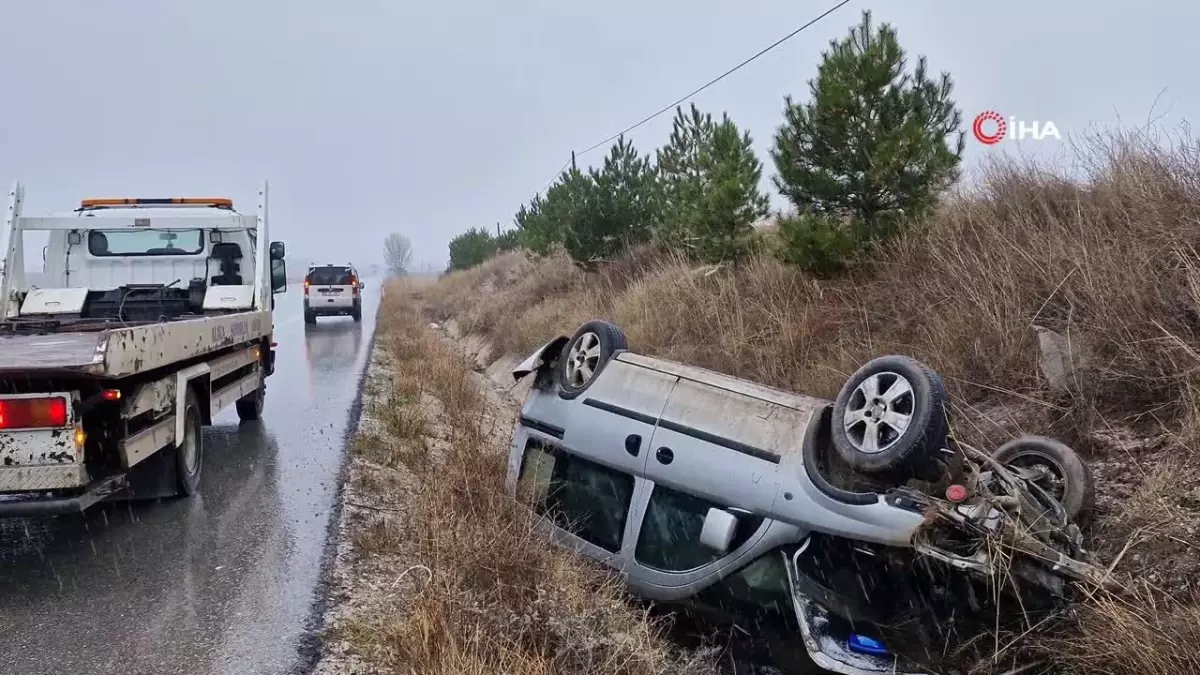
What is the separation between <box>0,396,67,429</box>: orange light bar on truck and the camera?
475 centimetres

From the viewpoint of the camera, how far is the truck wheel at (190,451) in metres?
6.54

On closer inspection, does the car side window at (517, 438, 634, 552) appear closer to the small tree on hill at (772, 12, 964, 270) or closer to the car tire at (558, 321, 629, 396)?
the car tire at (558, 321, 629, 396)

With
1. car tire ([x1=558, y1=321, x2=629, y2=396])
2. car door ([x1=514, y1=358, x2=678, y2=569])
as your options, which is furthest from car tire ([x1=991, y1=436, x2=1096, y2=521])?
car tire ([x1=558, y1=321, x2=629, y2=396])

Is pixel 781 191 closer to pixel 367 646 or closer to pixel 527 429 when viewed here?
pixel 527 429

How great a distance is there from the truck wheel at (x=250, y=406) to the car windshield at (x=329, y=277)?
1752 centimetres

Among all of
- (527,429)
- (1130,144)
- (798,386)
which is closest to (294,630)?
(527,429)

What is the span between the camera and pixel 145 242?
963cm

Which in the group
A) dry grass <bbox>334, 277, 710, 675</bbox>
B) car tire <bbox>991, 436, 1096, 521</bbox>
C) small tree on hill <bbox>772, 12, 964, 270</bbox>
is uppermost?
small tree on hill <bbox>772, 12, 964, 270</bbox>

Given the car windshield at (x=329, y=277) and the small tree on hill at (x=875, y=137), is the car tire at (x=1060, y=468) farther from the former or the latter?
the car windshield at (x=329, y=277)

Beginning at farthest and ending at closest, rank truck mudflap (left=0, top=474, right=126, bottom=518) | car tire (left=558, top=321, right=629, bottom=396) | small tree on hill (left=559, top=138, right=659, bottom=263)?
small tree on hill (left=559, top=138, right=659, bottom=263), car tire (left=558, top=321, right=629, bottom=396), truck mudflap (left=0, top=474, right=126, bottom=518)

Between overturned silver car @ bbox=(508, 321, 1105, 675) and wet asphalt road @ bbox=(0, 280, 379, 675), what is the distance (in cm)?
175

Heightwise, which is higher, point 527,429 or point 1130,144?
point 1130,144

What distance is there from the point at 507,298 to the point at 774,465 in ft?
60.1

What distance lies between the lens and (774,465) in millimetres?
4066
